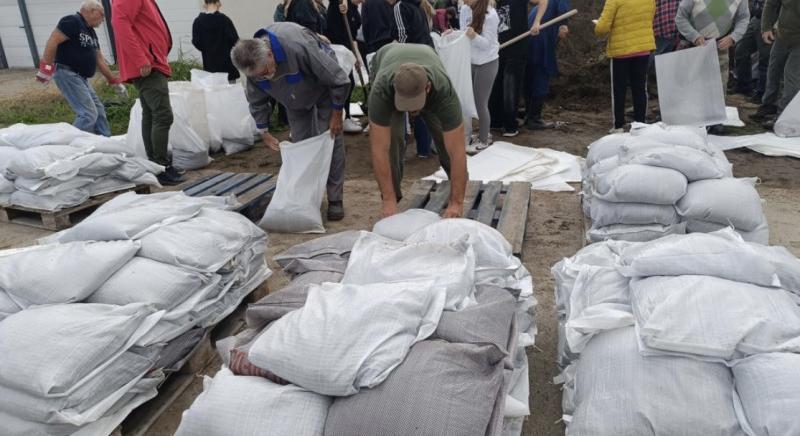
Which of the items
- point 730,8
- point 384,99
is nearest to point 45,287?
point 384,99

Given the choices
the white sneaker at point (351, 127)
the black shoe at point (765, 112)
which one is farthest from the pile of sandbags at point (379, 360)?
the black shoe at point (765, 112)

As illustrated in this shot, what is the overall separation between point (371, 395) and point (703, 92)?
15.9 feet

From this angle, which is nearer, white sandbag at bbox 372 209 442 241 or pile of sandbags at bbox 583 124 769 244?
white sandbag at bbox 372 209 442 241

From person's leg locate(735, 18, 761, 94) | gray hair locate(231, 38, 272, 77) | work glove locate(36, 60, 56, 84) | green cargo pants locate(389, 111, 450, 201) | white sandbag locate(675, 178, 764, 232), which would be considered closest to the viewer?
white sandbag locate(675, 178, 764, 232)

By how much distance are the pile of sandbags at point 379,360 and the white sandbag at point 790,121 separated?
4464 millimetres

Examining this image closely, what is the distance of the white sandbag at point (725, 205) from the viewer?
256 centimetres

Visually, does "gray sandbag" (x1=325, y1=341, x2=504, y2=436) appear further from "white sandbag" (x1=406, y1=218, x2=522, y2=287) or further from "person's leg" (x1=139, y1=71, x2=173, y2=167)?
"person's leg" (x1=139, y1=71, x2=173, y2=167)

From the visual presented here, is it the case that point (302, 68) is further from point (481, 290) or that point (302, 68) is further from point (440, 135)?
point (481, 290)

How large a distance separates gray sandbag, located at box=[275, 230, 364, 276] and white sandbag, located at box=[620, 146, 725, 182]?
60.1 inches

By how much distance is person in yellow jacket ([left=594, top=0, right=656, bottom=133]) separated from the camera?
489 cm

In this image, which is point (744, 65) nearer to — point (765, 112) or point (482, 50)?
point (765, 112)

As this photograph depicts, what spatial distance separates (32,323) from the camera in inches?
69.8

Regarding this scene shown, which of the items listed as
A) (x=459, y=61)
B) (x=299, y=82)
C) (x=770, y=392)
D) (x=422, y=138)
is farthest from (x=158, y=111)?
(x=770, y=392)

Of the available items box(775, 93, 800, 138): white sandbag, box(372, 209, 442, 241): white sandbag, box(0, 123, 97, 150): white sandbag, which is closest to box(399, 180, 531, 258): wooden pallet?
box(372, 209, 442, 241): white sandbag
